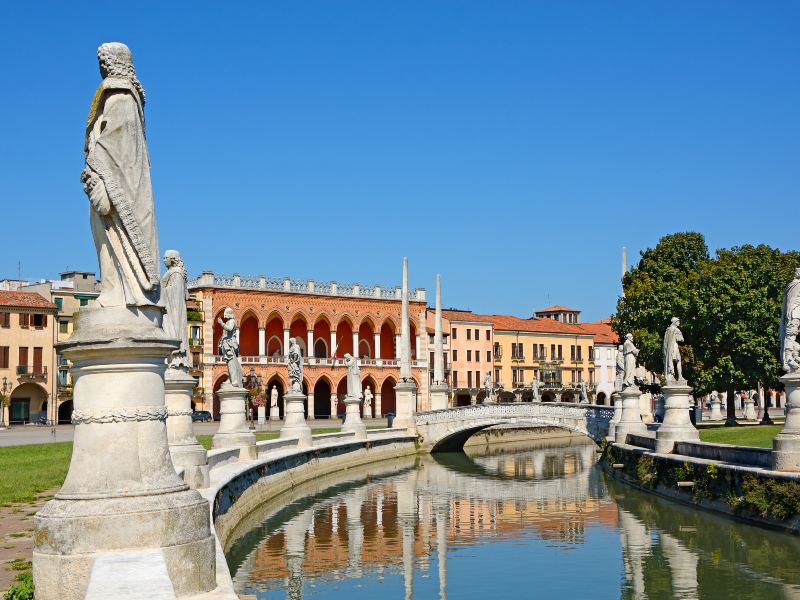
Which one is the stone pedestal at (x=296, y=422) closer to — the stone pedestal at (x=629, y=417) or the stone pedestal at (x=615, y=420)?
the stone pedestal at (x=629, y=417)

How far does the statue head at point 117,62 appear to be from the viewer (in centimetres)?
794

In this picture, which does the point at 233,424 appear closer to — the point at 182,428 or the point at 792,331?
the point at 182,428

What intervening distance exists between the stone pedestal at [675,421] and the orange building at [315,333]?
48307 mm

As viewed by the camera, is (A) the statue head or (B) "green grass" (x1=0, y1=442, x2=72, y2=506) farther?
(B) "green grass" (x1=0, y1=442, x2=72, y2=506)

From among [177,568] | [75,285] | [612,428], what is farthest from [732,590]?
[75,285]

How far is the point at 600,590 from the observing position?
51.9 ft

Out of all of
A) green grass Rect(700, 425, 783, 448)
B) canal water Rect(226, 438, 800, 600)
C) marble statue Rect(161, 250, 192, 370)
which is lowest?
canal water Rect(226, 438, 800, 600)

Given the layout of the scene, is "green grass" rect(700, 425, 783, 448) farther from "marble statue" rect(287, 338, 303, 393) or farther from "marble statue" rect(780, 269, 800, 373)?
"marble statue" rect(287, 338, 303, 393)

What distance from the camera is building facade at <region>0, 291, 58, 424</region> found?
2598 inches

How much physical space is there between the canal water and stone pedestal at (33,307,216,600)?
7.89 m

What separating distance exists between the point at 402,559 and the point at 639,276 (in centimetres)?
3781

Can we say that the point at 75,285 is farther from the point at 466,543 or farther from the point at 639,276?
the point at 466,543

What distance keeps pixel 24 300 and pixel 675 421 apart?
163 feet

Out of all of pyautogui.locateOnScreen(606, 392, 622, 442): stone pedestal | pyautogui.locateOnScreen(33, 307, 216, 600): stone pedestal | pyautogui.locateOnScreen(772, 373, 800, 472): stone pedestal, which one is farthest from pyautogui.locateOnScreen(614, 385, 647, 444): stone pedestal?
pyautogui.locateOnScreen(33, 307, 216, 600): stone pedestal
